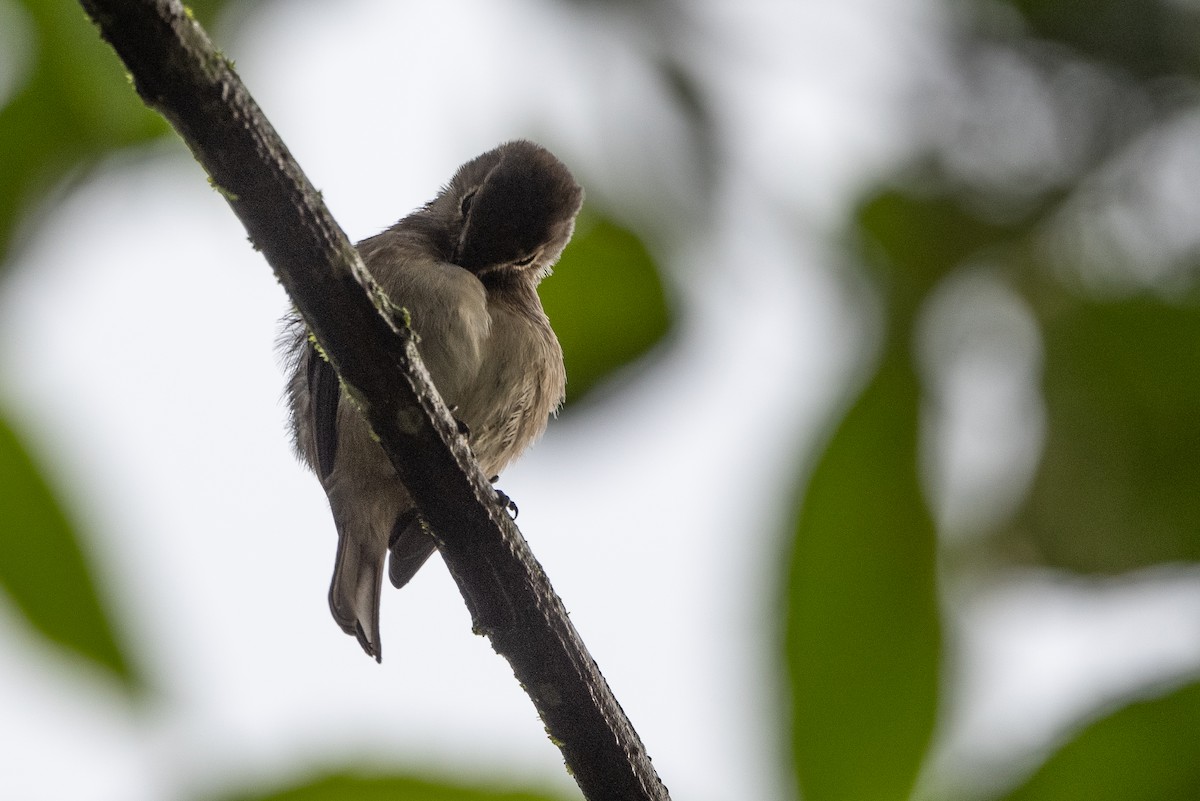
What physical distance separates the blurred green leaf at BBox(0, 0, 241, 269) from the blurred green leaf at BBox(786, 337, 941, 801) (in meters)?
1.19

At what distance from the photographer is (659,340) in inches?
72.1

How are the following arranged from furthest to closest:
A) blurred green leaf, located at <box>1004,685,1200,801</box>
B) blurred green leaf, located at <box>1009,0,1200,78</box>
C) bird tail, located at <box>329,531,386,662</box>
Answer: bird tail, located at <box>329,531,386,662</box> → blurred green leaf, located at <box>1009,0,1200,78</box> → blurred green leaf, located at <box>1004,685,1200,801</box>

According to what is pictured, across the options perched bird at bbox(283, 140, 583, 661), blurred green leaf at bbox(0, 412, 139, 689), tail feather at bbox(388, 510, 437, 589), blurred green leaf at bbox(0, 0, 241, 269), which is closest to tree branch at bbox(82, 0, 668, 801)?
blurred green leaf at bbox(0, 0, 241, 269)

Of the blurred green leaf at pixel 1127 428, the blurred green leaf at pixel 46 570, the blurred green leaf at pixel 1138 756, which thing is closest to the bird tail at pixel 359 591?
the blurred green leaf at pixel 46 570

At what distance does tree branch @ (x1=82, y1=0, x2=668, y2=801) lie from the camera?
1.77 m

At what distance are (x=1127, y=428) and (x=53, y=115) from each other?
5.05 ft

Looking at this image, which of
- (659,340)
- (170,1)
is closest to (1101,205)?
(659,340)

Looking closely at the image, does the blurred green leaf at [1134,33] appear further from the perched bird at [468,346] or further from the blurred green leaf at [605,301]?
the perched bird at [468,346]

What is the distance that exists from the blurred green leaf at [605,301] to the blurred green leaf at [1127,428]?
576mm

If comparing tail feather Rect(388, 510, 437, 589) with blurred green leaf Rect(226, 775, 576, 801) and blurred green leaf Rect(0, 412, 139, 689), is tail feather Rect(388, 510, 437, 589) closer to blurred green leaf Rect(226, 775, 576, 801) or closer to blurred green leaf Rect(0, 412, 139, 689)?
blurred green leaf Rect(0, 412, 139, 689)

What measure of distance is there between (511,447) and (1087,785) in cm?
351

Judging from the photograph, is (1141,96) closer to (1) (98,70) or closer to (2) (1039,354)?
(2) (1039,354)

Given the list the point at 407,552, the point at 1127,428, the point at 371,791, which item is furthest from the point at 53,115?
the point at 407,552

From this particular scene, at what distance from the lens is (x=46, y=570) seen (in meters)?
1.42
